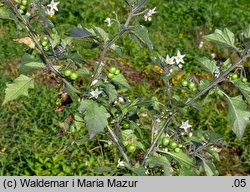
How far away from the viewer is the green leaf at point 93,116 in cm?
152

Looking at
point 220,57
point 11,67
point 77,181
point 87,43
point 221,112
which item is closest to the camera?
point 87,43

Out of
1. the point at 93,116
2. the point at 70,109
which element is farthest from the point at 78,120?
the point at 70,109

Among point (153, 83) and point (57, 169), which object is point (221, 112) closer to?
point (153, 83)

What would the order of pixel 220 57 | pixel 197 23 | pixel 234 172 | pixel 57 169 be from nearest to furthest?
pixel 57 169 → pixel 234 172 → pixel 220 57 → pixel 197 23

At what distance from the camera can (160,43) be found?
5.41m

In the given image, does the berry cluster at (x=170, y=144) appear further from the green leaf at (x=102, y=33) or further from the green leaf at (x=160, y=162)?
the green leaf at (x=102, y=33)

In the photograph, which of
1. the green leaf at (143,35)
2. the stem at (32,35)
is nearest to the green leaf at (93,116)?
the stem at (32,35)

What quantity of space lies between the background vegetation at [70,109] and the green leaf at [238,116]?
1.62 ft

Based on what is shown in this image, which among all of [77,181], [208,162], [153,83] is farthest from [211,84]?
[153,83]

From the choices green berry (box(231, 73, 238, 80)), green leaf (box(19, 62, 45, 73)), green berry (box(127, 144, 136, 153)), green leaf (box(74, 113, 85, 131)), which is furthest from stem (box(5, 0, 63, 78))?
green berry (box(231, 73, 238, 80))

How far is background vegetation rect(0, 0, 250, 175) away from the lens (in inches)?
137

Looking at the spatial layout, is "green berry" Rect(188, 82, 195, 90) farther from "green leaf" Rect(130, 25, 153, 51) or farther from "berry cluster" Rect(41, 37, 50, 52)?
"berry cluster" Rect(41, 37, 50, 52)

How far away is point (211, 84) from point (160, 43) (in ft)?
12.4

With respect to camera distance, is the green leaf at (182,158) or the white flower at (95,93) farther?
the green leaf at (182,158)
